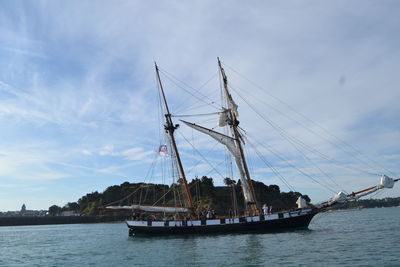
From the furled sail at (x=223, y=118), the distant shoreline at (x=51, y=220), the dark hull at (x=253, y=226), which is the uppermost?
the furled sail at (x=223, y=118)

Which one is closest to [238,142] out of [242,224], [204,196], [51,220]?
[242,224]

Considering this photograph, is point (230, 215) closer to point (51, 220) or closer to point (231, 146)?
point (231, 146)

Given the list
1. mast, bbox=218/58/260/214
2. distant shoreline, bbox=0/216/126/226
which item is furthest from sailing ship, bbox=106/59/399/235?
distant shoreline, bbox=0/216/126/226

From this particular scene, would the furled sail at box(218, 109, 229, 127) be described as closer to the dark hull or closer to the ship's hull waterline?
the ship's hull waterline

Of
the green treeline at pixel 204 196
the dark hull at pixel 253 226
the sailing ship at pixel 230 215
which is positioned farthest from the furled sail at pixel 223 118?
the green treeline at pixel 204 196

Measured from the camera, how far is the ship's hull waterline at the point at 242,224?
150 ft

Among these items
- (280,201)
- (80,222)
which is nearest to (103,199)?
(80,222)

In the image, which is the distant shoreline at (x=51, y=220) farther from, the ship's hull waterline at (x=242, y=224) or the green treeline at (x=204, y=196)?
the ship's hull waterline at (x=242, y=224)

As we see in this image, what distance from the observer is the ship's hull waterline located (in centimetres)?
4566

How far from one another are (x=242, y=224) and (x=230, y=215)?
6257 mm

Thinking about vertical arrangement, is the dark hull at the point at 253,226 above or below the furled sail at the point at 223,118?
below

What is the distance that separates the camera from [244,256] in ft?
92.4

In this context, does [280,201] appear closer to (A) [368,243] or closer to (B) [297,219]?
(B) [297,219]

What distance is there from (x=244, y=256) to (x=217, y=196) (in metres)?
145
